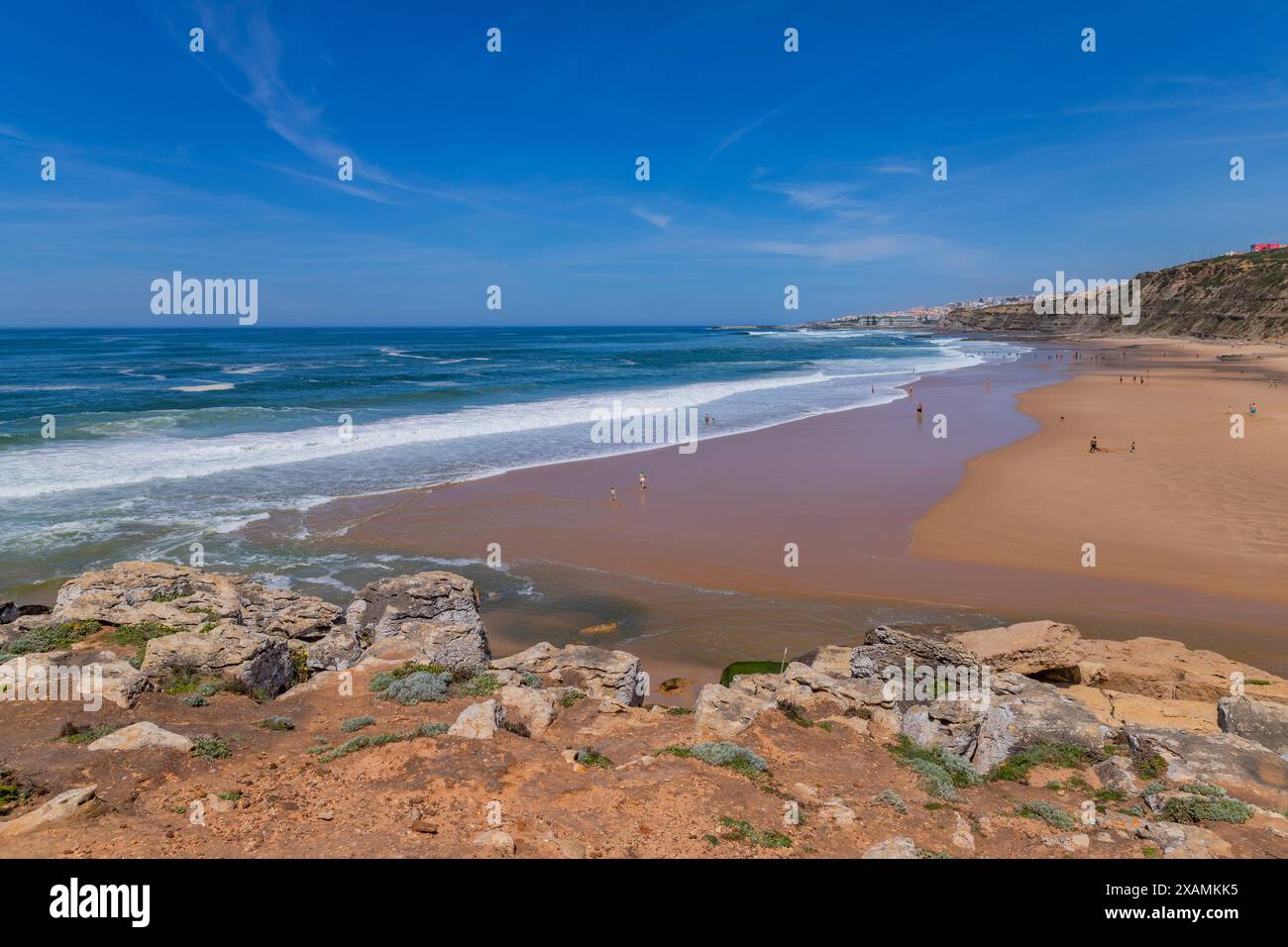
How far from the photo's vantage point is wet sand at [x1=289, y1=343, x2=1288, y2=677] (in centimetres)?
1395

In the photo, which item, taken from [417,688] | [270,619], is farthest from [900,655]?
[270,619]

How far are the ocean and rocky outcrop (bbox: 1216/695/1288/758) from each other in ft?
39.7

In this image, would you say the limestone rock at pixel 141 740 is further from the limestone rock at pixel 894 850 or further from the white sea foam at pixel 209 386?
the white sea foam at pixel 209 386

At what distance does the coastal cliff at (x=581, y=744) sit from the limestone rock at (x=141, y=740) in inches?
1.3

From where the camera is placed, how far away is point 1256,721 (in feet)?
27.1

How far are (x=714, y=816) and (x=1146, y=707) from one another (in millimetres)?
6885

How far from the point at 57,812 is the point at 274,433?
102 ft

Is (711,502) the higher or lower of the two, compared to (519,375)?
lower

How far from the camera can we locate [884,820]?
673 centimetres

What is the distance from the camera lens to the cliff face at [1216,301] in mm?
80938

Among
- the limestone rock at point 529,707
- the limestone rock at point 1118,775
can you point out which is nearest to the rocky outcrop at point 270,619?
the limestone rock at point 529,707
